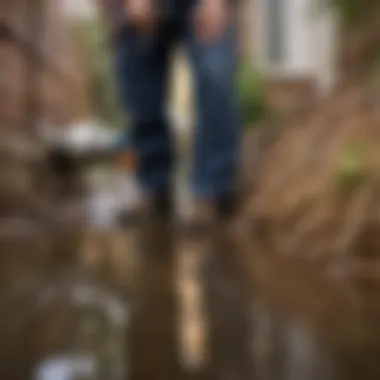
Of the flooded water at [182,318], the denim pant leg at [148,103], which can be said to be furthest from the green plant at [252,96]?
Answer: the flooded water at [182,318]

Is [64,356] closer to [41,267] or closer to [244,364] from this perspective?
[244,364]

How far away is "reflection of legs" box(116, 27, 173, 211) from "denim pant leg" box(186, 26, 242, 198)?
0.43ft

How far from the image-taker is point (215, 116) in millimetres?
1797

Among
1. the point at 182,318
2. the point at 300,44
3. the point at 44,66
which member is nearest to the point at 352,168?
the point at 182,318

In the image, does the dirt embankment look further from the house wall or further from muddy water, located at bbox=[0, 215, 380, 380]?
the house wall

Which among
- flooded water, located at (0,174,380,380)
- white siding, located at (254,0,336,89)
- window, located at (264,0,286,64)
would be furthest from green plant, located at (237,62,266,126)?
flooded water, located at (0,174,380,380)

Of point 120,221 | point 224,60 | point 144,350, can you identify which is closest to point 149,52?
point 224,60

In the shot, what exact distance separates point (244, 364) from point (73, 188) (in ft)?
9.66

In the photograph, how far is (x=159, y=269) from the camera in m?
1.05

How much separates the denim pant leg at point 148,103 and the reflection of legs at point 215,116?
14 centimetres

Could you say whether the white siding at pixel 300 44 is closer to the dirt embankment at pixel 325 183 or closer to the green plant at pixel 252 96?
the green plant at pixel 252 96

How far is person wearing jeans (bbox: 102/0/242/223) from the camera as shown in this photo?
177 centimetres

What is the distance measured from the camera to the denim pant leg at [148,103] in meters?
1.94

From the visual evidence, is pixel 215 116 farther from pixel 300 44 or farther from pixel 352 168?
pixel 300 44
